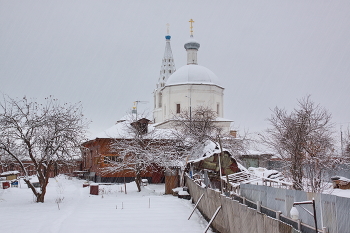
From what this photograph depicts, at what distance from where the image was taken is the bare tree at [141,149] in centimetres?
2786

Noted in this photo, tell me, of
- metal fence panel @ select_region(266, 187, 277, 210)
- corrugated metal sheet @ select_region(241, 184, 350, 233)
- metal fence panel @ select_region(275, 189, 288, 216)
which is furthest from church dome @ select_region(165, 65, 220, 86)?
corrugated metal sheet @ select_region(241, 184, 350, 233)

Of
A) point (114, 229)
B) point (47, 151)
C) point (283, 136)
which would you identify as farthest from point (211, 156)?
point (114, 229)

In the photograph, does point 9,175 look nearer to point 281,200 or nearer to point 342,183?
point 342,183

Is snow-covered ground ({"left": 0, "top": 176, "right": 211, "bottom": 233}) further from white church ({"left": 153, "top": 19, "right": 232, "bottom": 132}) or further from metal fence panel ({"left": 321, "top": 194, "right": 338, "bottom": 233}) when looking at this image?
white church ({"left": 153, "top": 19, "right": 232, "bottom": 132})

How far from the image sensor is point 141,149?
93.4ft

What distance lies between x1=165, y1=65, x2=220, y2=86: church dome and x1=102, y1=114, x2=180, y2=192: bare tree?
48.4 feet

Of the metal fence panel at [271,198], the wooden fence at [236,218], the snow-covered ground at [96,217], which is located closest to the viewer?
the wooden fence at [236,218]

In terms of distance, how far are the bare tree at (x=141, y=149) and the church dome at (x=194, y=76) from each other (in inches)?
581

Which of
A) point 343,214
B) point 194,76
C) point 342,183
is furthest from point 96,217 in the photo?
point 194,76

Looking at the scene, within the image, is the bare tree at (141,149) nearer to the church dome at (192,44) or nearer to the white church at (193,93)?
the white church at (193,93)

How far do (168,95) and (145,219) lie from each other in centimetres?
3523

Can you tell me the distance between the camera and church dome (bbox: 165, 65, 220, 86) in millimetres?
48094

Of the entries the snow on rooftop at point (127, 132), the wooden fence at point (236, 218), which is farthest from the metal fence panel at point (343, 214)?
the snow on rooftop at point (127, 132)

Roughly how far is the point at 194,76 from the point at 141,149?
70.8 feet
